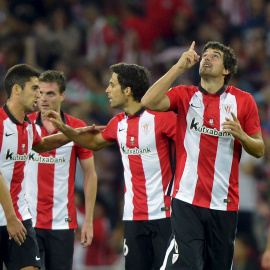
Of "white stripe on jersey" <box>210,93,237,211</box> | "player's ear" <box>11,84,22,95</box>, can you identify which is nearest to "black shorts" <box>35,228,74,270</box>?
"player's ear" <box>11,84,22,95</box>

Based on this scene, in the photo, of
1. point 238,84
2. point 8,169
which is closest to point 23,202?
point 8,169

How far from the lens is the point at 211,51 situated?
→ 683 centimetres

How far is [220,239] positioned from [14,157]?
1.89 meters

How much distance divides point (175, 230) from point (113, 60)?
7.67 metres

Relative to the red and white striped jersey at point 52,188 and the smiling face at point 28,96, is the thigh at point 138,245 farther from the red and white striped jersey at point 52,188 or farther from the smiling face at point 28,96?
the smiling face at point 28,96

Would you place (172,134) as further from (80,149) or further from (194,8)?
(194,8)

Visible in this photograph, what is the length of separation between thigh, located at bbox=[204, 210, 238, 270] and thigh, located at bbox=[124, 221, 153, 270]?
28.0 inches

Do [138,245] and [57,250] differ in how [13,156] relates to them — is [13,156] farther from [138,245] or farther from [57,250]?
[138,245]

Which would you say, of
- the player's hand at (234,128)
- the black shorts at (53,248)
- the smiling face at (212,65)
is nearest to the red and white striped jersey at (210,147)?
the smiling face at (212,65)

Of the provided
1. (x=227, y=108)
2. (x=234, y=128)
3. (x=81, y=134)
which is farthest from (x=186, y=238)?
(x=81, y=134)

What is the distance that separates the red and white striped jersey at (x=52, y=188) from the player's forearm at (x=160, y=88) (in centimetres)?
149

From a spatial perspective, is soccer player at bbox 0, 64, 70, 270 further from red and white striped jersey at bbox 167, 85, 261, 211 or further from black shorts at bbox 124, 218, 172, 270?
red and white striped jersey at bbox 167, 85, 261, 211

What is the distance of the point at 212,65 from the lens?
6.76 m

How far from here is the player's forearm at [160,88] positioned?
6391 mm
